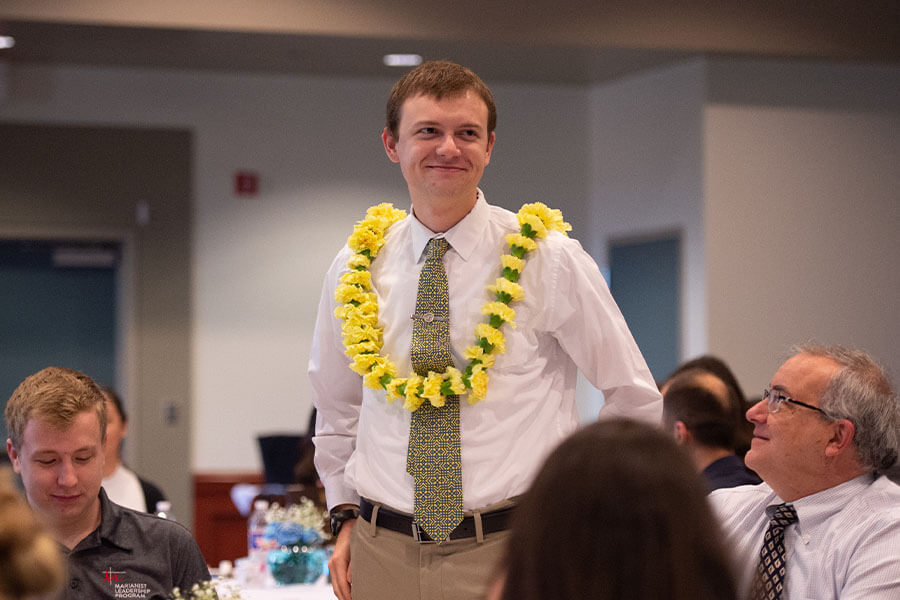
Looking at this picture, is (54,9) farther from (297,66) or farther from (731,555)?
(731,555)

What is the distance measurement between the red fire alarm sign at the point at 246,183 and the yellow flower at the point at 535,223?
4758 millimetres

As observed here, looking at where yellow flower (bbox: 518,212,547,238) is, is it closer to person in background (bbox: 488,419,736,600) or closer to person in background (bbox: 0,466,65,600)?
person in background (bbox: 488,419,736,600)

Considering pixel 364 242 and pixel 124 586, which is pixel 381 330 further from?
pixel 124 586

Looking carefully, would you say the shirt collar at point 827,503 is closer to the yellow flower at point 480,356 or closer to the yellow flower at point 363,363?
the yellow flower at point 480,356

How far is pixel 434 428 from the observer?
82.7 inches

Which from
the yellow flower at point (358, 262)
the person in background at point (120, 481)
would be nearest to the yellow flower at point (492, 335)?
the yellow flower at point (358, 262)

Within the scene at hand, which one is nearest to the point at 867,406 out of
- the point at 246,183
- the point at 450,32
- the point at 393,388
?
the point at 393,388

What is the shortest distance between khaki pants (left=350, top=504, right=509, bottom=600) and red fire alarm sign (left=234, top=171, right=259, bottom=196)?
4.82 metres

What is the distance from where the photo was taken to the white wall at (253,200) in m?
6.70

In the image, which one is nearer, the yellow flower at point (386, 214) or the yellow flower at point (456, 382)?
the yellow flower at point (456, 382)

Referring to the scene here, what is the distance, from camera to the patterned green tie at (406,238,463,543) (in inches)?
80.8

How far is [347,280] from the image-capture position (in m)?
2.27

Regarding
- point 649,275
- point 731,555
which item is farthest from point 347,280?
point 649,275

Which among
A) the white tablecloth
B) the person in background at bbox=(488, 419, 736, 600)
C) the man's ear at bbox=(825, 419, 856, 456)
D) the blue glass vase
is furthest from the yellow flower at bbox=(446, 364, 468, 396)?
the blue glass vase
